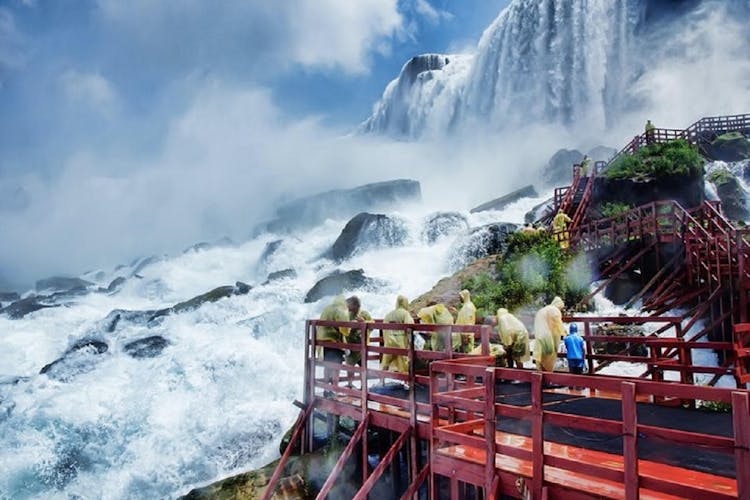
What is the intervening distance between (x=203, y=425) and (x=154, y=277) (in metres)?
39.8

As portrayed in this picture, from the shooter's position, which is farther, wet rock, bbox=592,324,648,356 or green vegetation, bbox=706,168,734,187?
green vegetation, bbox=706,168,734,187

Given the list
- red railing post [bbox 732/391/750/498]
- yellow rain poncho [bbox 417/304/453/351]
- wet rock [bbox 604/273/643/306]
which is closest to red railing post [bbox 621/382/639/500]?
red railing post [bbox 732/391/750/498]

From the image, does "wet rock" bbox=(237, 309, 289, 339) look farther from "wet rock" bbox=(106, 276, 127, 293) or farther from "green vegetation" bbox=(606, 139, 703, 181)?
"wet rock" bbox=(106, 276, 127, 293)

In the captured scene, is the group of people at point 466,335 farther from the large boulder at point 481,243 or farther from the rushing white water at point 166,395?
the large boulder at point 481,243

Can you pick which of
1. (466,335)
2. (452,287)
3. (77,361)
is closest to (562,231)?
(452,287)

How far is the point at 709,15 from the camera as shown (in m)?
60.4

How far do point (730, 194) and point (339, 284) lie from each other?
80.2 ft

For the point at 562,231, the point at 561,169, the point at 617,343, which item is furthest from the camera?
the point at 561,169

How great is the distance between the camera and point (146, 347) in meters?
25.3

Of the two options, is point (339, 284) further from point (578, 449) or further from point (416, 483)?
point (578, 449)

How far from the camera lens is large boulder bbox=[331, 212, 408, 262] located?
39906 mm

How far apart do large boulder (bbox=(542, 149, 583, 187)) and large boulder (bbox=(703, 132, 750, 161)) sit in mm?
10893

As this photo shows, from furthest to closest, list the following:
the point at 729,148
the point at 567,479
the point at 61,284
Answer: the point at 61,284, the point at 729,148, the point at 567,479

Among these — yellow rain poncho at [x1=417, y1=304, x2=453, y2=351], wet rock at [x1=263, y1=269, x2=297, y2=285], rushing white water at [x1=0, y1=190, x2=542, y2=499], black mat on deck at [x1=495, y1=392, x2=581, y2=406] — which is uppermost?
wet rock at [x1=263, y1=269, x2=297, y2=285]
